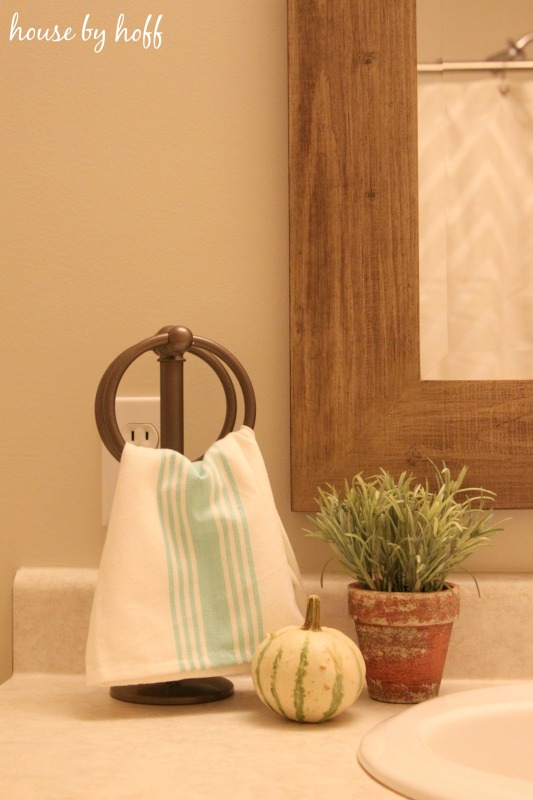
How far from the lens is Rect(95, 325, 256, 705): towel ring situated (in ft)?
2.30

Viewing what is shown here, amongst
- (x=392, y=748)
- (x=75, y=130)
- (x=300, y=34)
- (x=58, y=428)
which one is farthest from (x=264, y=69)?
(x=392, y=748)

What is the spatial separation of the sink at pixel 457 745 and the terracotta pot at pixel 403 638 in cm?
3

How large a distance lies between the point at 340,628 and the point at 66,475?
1.01 feet

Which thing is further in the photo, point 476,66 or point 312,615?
point 476,66

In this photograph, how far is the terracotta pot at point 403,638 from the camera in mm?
676

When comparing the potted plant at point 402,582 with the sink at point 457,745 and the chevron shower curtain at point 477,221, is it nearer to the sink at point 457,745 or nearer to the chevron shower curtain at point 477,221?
the sink at point 457,745

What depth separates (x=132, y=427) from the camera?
85 centimetres

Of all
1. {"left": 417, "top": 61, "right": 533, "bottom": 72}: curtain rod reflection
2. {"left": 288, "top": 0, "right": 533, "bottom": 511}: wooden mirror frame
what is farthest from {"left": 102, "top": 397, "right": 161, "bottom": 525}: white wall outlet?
{"left": 417, "top": 61, "right": 533, "bottom": 72}: curtain rod reflection

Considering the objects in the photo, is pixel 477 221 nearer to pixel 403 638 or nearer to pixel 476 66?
pixel 476 66

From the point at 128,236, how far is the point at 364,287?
0.24 meters

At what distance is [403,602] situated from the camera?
2.21 ft

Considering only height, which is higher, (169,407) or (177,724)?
(169,407)

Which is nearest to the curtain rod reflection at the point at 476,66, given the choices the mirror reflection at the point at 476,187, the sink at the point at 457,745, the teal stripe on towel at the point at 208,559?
the mirror reflection at the point at 476,187

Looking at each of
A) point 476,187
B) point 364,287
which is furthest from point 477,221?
point 364,287
